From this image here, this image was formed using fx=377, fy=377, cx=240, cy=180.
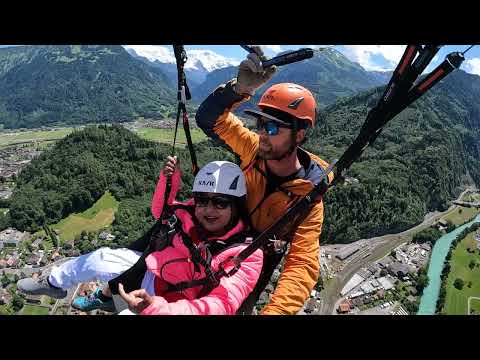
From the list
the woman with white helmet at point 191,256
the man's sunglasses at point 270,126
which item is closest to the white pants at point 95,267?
the woman with white helmet at point 191,256

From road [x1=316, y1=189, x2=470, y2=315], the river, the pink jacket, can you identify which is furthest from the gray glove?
the river

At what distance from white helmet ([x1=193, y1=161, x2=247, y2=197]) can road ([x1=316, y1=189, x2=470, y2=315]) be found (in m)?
21.3

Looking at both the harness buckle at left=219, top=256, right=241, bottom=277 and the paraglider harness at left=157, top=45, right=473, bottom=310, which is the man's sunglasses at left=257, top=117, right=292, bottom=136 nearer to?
the paraglider harness at left=157, top=45, right=473, bottom=310

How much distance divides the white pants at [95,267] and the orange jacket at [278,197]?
917 millimetres

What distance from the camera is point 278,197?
2398 mm

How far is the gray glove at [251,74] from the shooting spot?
1.92 m

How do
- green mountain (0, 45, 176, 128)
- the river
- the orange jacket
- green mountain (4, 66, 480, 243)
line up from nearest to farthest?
the orange jacket < the river < green mountain (4, 66, 480, 243) < green mountain (0, 45, 176, 128)

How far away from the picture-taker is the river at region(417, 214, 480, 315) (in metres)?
26.5

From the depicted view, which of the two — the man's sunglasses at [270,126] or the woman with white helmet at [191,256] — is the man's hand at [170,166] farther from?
the man's sunglasses at [270,126]

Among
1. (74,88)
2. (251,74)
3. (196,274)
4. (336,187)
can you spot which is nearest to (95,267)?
(196,274)

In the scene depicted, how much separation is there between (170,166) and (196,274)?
0.77 m

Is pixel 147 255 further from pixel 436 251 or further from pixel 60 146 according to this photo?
pixel 60 146
